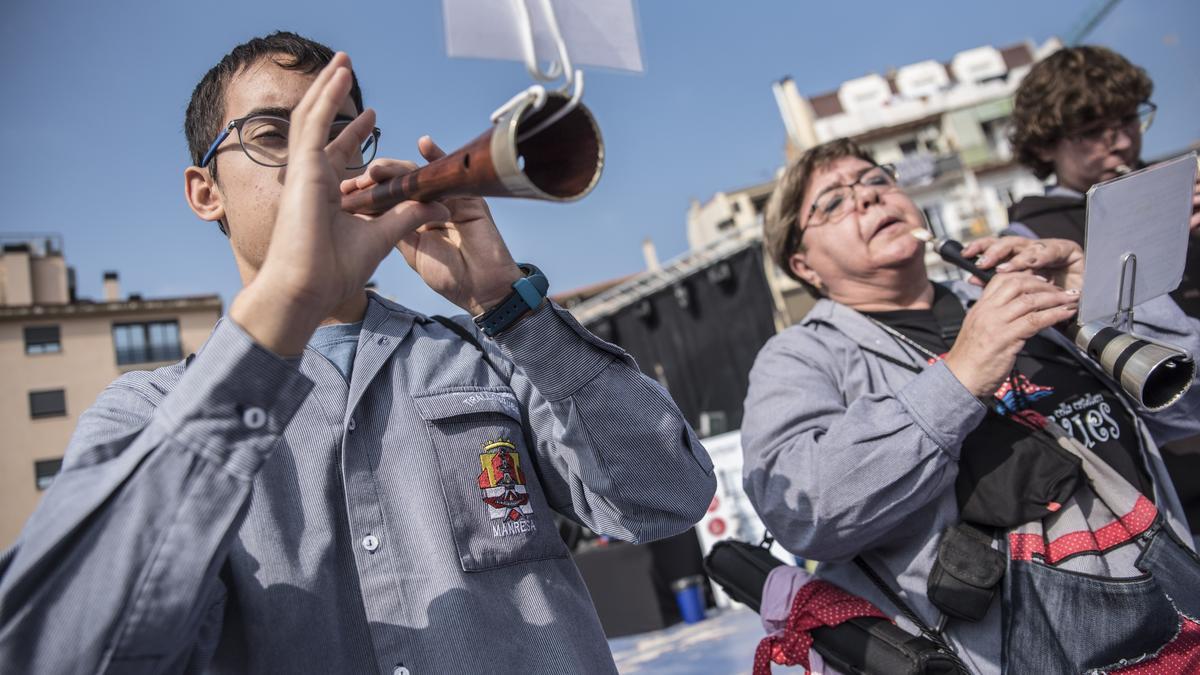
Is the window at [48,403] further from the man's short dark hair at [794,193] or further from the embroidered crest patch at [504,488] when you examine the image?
the embroidered crest patch at [504,488]

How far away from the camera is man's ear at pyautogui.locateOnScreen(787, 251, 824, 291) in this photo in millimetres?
2477

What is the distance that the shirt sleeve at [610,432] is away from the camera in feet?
4.05

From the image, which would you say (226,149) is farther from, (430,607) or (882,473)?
(882,473)

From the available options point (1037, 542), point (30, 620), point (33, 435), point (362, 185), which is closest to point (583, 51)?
point (362, 185)

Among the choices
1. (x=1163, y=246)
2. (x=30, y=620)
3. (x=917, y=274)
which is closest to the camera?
(x=30, y=620)

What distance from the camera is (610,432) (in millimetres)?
1272

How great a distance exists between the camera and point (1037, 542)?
1707mm

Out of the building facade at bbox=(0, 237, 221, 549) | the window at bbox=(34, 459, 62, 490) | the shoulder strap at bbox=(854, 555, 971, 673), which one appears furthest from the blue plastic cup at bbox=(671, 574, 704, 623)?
the window at bbox=(34, 459, 62, 490)

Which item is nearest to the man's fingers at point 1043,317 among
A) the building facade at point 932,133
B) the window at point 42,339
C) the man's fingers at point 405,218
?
the man's fingers at point 405,218

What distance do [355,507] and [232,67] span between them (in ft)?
2.66

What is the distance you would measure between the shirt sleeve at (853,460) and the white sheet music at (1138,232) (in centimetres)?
37

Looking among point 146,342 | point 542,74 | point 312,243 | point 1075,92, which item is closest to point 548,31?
point 542,74

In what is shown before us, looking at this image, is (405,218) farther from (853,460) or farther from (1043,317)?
(1043,317)

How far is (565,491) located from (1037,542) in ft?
Answer: 3.32
